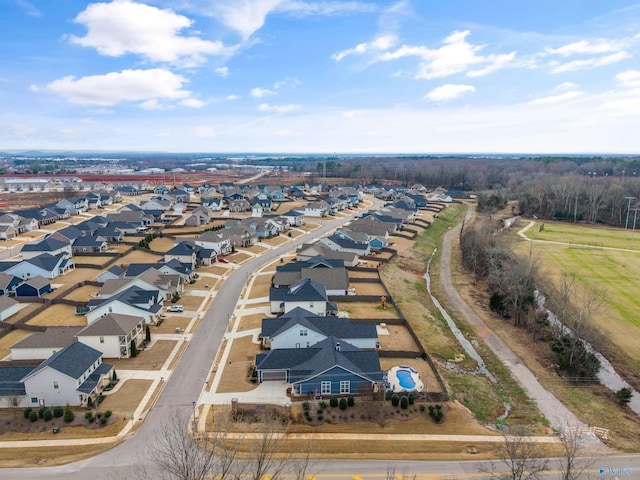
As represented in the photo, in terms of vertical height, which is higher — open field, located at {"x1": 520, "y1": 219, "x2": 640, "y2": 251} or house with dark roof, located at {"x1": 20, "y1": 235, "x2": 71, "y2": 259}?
house with dark roof, located at {"x1": 20, "y1": 235, "x2": 71, "y2": 259}

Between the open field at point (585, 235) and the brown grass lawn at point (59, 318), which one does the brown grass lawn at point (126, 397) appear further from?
the open field at point (585, 235)

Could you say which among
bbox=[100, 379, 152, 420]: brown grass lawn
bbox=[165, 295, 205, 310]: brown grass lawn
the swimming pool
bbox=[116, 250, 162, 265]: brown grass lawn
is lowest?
bbox=[100, 379, 152, 420]: brown grass lawn

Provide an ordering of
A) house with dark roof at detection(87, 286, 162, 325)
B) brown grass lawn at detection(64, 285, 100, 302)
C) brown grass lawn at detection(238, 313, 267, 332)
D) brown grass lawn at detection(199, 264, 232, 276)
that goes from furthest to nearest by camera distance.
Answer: brown grass lawn at detection(199, 264, 232, 276)
brown grass lawn at detection(64, 285, 100, 302)
brown grass lawn at detection(238, 313, 267, 332)
house with dark roof at detection(87, 286, 162, 325)

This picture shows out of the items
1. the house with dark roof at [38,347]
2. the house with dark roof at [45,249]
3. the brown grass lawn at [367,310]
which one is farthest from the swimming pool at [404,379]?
the house with dark roof at [45,249]

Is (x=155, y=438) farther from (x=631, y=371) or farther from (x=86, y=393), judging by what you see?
(x=631, y=371)

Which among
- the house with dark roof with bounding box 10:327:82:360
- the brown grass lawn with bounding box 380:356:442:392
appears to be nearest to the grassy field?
the brown grass lawn with bounding box 380:356:442:392

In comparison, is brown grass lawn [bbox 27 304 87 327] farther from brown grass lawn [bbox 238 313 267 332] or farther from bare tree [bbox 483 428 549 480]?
bare tree [bbox 483 428 549 480]

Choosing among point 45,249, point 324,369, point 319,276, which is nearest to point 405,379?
point 324,369
